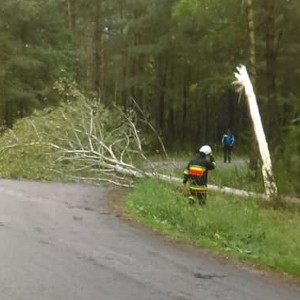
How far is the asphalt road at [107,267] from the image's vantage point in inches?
351

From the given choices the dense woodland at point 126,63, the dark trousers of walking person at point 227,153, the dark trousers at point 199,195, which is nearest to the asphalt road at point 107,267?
the dark trousers at point 199,195

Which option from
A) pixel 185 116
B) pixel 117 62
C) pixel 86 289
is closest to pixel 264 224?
pixel 86 289

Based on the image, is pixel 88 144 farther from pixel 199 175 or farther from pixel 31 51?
pixel 31 51

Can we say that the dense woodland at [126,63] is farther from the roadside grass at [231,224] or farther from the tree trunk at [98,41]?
the roadside grass at [231,224]

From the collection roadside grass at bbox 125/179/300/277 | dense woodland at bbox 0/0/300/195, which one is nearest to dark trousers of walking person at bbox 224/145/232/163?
dense woodland at bbox 0/0/300/195

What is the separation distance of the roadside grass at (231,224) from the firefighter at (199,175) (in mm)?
273

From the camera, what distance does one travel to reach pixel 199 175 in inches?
647

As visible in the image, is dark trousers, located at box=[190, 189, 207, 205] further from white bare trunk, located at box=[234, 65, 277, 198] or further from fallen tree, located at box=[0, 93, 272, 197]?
fallen tree, located at box=[0, 93, 272, 197]

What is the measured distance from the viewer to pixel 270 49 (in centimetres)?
2638

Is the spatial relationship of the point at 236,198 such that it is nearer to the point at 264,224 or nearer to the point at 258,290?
the point at 264,224

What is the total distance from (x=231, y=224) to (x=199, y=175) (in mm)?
2664

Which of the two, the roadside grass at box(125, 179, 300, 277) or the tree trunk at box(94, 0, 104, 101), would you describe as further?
the tree trunk at box(94, 0, 104, 101)

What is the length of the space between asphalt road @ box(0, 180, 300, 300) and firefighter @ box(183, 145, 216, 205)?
1.76 m

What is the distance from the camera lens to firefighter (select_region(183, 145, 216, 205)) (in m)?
16.4
